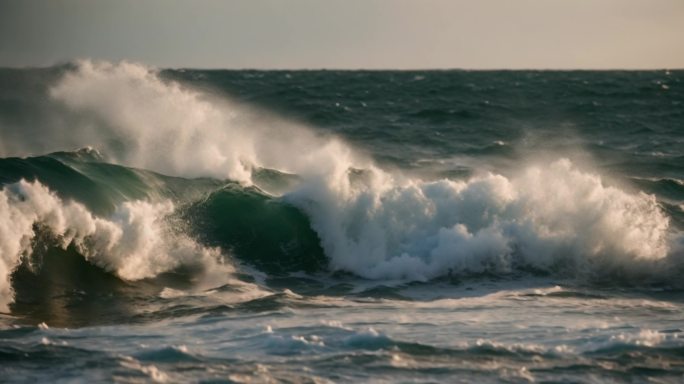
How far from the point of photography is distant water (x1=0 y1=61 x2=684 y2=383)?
836 cm

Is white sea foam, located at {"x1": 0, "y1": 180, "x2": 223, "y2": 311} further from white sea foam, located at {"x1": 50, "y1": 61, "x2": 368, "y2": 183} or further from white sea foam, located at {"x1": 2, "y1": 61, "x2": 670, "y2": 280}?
white sea foam, located at {"x1": 50, "y1": 61, "x2": 368, "y2": 183}

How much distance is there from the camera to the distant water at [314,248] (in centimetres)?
836

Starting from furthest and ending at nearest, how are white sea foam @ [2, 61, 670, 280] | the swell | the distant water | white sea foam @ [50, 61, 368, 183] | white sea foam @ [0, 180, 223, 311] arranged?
white sea foam @ [50, 61, 368, 183]
white sea foam @ [2, 61, 670, 280]
the swell
white sea foam @ [0, 180, 223, 311]
the distant water

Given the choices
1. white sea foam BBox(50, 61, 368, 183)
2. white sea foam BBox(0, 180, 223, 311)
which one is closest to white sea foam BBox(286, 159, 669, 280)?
white sea foam BBox(50, 61, 368, 183)

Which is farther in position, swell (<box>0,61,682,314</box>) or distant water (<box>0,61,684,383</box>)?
swell (<box>0,61,682,314</box>)

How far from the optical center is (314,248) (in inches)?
574

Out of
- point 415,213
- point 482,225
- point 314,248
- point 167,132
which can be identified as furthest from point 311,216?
point 167,132

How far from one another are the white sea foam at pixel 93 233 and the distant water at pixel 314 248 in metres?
0.03

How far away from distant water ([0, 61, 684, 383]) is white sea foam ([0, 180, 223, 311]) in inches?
1.2

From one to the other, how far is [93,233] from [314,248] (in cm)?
366

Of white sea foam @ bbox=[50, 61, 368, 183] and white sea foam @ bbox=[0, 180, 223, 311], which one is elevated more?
white sea foam @ bbox=[50, 61, 368, 183]

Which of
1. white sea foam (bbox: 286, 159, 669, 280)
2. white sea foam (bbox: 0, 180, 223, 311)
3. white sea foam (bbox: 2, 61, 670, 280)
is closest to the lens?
white sea foam (bbox: 0, 180, 223, 311)

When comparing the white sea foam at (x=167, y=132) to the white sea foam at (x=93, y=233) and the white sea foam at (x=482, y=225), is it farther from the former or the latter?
the white sea foam at (x=93, y=233)

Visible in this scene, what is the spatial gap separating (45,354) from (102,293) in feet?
11.1
